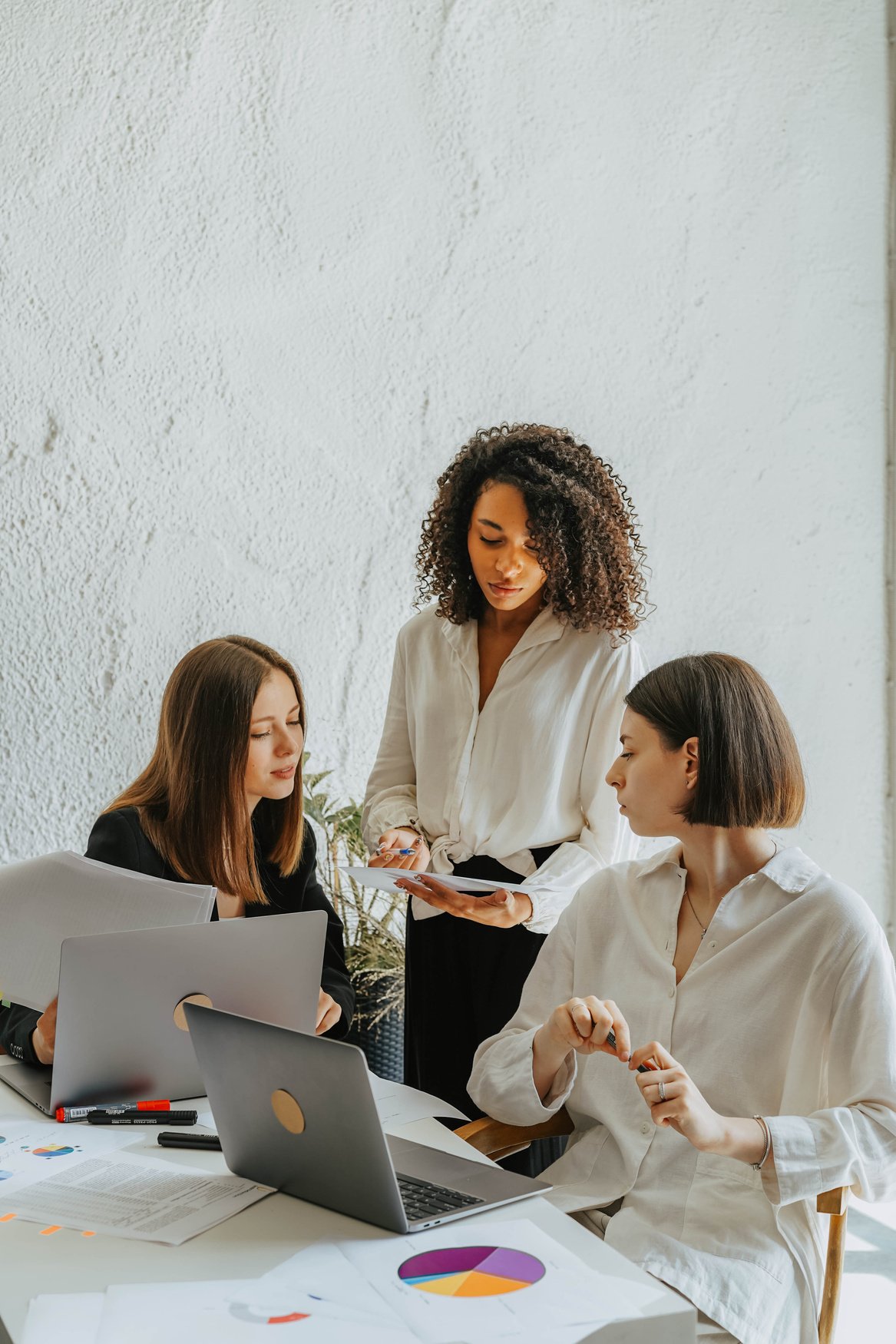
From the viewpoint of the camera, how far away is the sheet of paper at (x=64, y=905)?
175cm

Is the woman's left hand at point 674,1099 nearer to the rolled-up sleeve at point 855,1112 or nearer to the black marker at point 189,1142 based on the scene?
the rolled-up sleeve at point 855,1112

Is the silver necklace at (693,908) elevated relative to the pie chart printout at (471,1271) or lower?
elevated

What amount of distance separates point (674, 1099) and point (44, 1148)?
78cm

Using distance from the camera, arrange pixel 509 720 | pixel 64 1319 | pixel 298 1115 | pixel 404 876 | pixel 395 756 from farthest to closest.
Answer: pixel 395 756, pixel 509 720, pixel 404 876, pixel 298 1115, pixel 64 1319

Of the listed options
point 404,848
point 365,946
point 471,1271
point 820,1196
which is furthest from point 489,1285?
point 365,946

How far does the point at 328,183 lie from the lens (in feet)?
11.6

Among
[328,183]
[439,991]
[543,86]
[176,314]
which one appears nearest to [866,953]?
[439,991]

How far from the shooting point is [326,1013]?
1.95 meters

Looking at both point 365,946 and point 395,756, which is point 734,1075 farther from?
point 365,946

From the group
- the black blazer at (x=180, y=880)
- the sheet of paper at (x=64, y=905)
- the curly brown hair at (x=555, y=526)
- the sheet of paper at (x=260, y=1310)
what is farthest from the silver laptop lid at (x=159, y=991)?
the curly brown hair at (x=555, y=526)

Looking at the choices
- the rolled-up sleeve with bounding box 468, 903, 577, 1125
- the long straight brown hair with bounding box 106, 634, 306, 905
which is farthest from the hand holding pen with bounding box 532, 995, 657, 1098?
the long straight brown hair with bounding box 106, 634, 306, 905

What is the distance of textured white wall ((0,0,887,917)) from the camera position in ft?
10.5

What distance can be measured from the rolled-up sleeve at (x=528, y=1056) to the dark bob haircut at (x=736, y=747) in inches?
12.7

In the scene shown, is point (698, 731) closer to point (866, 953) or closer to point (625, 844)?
point (866, 953)
